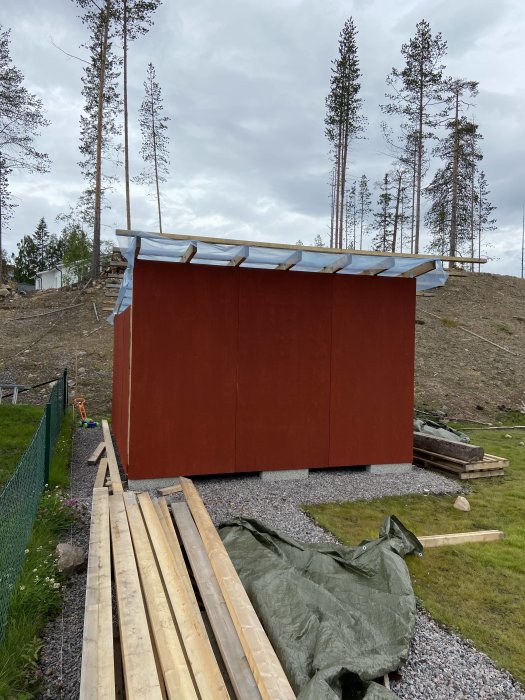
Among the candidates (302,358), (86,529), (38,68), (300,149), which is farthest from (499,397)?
(38,68)

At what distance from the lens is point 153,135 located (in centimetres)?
2445

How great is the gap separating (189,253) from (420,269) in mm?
3291

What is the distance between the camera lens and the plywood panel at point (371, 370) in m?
6.78

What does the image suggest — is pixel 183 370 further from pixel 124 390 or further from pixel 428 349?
pixel 428 349

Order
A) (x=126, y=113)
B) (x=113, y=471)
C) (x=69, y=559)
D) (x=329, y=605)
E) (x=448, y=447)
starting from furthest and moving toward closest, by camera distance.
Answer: (x=126, y=113), (x=448, y=447), (x=113, y=471), (x=69, y=559), (x=329, y=605)

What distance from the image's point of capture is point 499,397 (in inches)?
545

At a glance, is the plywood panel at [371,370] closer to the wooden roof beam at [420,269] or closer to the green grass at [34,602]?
the wooden roof beam at [420,269]

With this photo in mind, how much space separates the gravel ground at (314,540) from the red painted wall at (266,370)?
406 millimetres

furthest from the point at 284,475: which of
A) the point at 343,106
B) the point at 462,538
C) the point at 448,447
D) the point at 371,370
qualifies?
the point at 343,106

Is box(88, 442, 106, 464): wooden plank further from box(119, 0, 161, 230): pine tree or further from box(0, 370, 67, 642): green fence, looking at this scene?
box(119, 0, 161, 230): pine tree

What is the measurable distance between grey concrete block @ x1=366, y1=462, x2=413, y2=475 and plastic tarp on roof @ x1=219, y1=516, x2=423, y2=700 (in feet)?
9.60

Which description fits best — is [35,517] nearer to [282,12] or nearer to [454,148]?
[282,12]

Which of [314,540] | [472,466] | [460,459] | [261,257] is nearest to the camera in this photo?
[314,540]

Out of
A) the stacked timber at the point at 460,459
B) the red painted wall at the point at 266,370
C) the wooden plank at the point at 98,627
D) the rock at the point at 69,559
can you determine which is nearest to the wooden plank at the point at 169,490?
the red painted wall at the point at 266,370
